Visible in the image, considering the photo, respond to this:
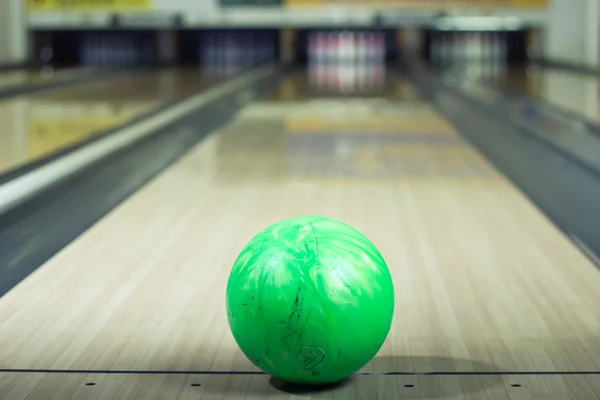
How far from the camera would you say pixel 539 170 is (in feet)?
12.6

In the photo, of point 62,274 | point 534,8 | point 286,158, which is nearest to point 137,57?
point 534,8

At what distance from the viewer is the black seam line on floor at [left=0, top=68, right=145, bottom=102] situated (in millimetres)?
6652

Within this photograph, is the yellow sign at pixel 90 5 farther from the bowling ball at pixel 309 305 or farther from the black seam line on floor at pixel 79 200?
the bowling ball at pixel 309 305

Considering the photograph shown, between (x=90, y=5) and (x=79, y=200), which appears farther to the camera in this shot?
(x=90, y=5)

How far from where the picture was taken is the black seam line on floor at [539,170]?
2.98 m

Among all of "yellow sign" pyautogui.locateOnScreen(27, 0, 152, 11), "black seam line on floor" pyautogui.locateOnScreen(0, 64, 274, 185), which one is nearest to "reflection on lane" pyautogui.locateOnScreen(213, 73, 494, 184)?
"black seam line on floor" pyautogui.locateOnScreen(0, 64, 274, 185)

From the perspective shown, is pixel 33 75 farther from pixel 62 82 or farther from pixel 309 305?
pixel 309 305

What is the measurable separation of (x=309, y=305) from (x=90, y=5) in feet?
28.3

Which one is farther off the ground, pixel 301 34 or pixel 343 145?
pixel 301 34

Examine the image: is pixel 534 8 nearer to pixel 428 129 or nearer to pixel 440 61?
pixel 440 61

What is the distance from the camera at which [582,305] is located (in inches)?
83.3

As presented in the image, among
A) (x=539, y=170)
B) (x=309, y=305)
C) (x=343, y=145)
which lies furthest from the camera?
(x=343, y=145)

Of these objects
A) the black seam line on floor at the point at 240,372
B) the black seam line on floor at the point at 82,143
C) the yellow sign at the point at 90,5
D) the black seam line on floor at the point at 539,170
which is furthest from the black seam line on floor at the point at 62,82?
the black seam line on floor at the point at 240,372

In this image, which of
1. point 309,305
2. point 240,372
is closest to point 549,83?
point 240,372
